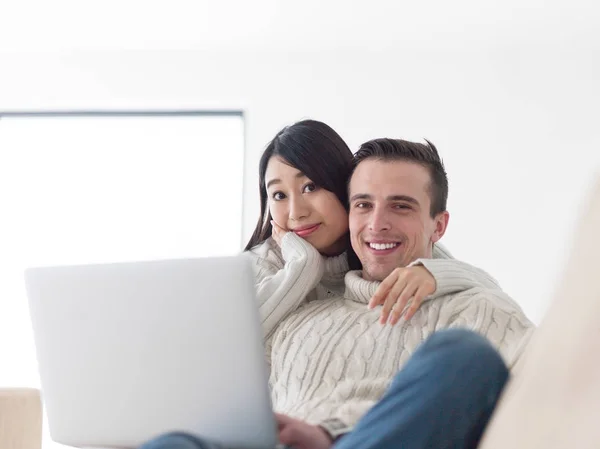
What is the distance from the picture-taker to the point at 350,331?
5.52 feet

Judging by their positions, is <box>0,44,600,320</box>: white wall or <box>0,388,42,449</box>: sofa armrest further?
<box>0,44,600,320</box>: white wall

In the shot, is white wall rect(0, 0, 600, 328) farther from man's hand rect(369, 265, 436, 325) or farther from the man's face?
man's hand rect(369, 265, 436, 325)

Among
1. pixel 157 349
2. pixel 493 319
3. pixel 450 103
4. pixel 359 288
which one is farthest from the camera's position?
pixel 450 103

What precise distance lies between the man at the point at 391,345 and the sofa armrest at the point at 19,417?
51 centimetres

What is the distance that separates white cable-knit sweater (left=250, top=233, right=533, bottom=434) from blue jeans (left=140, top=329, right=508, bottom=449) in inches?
12.8

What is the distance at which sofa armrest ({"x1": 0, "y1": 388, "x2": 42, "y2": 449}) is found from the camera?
1668 millimetres

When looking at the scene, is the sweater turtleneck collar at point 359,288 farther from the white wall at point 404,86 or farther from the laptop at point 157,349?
the white wall at point 404,86

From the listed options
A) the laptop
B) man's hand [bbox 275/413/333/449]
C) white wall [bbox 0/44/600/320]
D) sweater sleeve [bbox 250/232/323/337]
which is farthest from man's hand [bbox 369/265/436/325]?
white wall [bbox 0/44/600/320]

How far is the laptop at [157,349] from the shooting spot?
116 cm

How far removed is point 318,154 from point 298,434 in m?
0.94

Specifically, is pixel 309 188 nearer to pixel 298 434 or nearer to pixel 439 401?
pixel 298 434

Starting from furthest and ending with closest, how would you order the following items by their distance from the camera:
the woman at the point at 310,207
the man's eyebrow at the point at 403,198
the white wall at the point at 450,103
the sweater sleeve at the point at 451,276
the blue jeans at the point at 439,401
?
the white wall at the point at 450,103, the woman at the point at 310,207, the man's eyebrow at the point at 403,198, the sweater sleeve at the point at 451,276, the blue jeans at the point at 439,401

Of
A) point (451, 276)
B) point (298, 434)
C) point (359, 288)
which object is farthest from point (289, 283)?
point (298, 434)

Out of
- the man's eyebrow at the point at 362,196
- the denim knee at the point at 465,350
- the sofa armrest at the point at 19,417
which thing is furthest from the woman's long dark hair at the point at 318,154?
the denim knee at the point at 465,350
